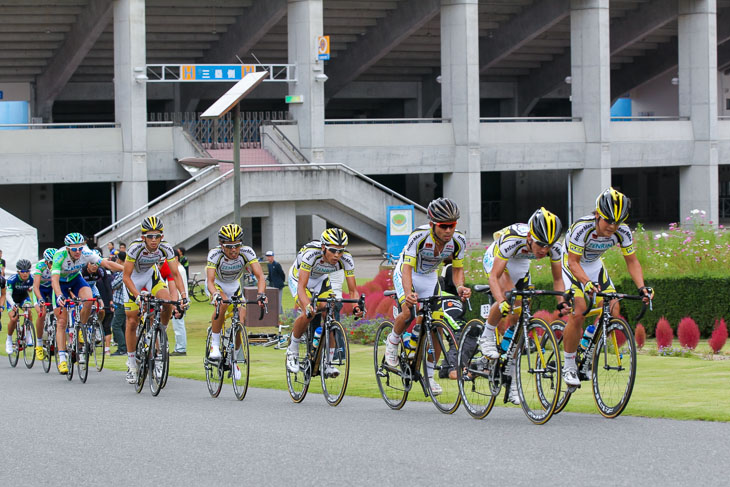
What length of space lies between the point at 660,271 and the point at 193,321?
1145 cm

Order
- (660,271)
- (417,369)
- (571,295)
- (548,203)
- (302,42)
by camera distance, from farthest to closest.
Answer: (548,203) → (302,42) → (660,271) → (417,369) → (571,295)

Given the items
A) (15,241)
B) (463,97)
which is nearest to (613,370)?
(15,241)

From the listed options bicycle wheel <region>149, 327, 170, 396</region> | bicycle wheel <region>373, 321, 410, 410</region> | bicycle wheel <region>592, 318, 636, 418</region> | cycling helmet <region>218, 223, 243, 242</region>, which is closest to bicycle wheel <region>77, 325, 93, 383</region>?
bicycle wheel <region>149, 327, 170, 396</region>

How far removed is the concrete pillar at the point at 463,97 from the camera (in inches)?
1879

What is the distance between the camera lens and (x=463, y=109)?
48.2m

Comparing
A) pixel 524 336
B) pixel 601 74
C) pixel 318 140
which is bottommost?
pixel 524 336

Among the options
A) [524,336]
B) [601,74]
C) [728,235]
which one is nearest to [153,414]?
[524,336]

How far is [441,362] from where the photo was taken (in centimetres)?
1115

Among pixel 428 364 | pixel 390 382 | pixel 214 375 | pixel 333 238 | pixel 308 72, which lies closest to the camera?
pixel 428 364

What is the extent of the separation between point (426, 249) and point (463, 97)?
122 feet

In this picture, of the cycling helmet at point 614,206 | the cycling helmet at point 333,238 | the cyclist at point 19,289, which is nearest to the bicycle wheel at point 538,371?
the cycling helmet at point 614,206

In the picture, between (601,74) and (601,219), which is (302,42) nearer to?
(601,74)

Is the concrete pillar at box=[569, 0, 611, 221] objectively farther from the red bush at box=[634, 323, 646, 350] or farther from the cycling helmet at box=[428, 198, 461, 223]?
the cycling helmet at box=[428, 198, 461, 223]

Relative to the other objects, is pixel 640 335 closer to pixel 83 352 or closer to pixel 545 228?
pixel 545 228
